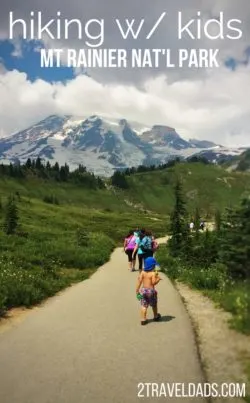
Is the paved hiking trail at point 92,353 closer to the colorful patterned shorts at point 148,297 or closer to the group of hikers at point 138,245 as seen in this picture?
the colorful patterned shorts at point 148,297

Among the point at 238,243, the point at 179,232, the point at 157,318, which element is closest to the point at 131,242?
the point at 179,232

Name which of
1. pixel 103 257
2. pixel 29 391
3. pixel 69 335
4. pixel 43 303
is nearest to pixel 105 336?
pixel 69 335

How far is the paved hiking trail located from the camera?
9.28m

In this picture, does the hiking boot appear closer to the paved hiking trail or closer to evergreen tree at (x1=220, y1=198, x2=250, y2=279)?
the paved hiking trail

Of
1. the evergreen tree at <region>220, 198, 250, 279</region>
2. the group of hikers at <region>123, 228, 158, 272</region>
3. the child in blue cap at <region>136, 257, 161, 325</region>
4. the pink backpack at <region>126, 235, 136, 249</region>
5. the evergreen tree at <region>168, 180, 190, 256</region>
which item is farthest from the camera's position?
the evergreen tree at <region>168, 180, 190, 256</region>

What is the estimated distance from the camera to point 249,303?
41.2 feet

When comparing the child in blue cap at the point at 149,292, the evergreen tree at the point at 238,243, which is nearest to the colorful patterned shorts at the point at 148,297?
the child in blue cap at the point at 149,292

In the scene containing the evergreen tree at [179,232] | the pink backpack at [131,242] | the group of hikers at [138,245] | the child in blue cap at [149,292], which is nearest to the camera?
the child in blue cap at [149,292]

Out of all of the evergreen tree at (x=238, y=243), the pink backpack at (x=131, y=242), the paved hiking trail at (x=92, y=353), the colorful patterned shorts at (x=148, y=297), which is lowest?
the paved hiking trail at (x=92, y=353)

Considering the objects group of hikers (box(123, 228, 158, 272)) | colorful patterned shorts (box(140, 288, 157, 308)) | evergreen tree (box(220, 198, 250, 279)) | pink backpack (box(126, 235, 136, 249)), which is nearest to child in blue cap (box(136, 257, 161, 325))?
colorful patterned shorts (box(140, 288, 157, 308))

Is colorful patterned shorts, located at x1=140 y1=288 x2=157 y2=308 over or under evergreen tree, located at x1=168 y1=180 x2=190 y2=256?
under

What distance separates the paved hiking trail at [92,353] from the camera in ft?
30.5

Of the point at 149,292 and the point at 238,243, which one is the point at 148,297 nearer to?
the point at 149,292

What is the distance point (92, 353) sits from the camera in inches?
461
